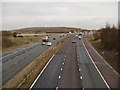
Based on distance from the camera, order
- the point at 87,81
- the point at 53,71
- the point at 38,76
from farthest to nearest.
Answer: the point at 53,71, the point at 38,76, the point at 87,81

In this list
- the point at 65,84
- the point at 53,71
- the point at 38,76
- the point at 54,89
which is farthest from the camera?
the point at 53,71

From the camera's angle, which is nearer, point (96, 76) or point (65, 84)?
point (65, 84)

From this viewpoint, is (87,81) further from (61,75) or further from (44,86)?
(44,86)

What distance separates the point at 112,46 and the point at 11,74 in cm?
3005

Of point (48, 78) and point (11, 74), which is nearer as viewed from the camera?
point (48, 78)

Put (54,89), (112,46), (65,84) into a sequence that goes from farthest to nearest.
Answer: (112,46) → (65,84) → (54,89)

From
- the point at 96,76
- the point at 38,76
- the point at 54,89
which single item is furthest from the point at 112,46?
the point at 54,89

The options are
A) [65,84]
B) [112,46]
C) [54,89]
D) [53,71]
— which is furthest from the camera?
[112,46]

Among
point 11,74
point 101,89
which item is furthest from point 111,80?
point 11,74

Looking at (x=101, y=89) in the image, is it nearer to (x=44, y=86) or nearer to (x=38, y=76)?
(x=44, y=86)

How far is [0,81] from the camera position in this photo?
717 inches

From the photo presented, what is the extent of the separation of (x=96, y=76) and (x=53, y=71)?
18.7 feet

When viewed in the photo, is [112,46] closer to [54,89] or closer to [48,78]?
[48,78]

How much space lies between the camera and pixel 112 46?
142 feet
